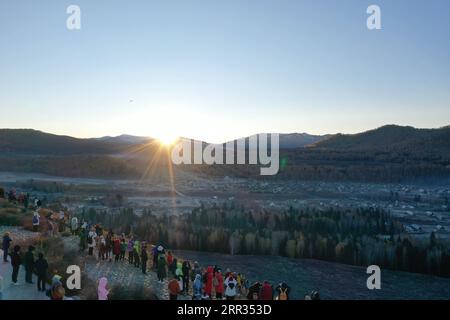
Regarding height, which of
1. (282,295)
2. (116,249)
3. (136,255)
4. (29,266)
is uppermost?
(29,266)

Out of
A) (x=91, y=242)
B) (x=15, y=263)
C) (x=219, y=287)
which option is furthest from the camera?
(x=91, y=242)

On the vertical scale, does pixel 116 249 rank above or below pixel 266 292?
above

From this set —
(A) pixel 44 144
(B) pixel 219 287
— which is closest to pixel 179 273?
(B) pixel 219 287

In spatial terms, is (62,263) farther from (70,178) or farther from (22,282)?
(70,178)

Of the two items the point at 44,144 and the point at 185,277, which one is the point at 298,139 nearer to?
the point at 44,144

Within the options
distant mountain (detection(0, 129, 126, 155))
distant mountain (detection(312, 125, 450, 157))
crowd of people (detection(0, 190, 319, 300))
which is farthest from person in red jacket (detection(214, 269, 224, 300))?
distant mountain (detection(0, 129, 126, 155))

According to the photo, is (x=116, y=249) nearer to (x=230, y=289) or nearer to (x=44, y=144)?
(x=230, y=289)

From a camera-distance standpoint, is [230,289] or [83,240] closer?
[230,289]

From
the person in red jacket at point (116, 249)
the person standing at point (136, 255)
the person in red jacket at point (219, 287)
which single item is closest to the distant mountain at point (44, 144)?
the person in red jacket at point (116, 249)

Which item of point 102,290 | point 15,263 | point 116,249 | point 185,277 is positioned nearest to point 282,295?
point 185,277

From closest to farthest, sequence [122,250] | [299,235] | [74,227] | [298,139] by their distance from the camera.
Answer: [122,250], [74,227], [299,235], [298,139]

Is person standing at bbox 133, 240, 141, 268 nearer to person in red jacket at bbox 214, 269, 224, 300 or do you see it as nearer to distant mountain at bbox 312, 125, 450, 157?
person in red jacket at bbox 214, 269, 224, 300
